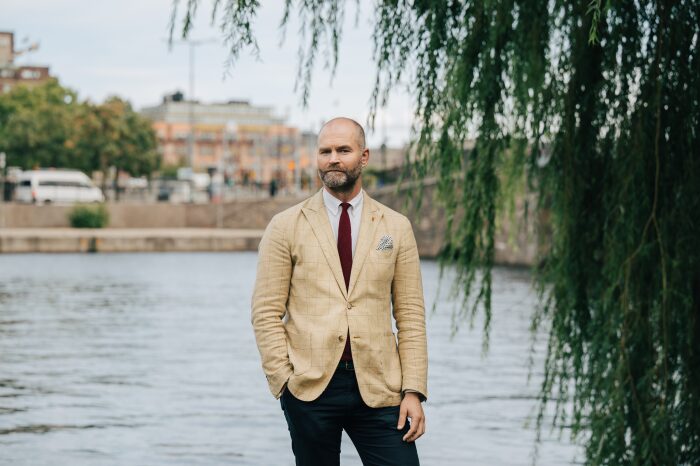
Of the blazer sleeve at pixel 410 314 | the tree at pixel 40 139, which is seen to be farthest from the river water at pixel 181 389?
the tree at pixel 40 139

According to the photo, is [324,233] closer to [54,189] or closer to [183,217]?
[183,217]

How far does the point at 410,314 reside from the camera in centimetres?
460

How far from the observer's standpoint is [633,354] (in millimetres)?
6883

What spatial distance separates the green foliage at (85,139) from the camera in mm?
76688

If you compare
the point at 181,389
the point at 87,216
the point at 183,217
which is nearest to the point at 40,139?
the point at 183,217

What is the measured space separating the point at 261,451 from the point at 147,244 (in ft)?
144

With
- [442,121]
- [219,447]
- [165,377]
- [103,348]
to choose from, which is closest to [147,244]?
[103,348]

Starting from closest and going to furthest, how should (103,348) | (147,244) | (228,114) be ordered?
(103,348) < (147,244) < (228,114)

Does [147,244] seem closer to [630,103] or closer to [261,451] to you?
[261,451]

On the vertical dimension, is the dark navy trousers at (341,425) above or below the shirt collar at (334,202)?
below

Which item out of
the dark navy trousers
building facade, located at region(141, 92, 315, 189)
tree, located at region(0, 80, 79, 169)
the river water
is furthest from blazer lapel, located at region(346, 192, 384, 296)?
building facade, located at region(141, 92, 315, 189)

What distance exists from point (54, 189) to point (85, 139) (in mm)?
10650

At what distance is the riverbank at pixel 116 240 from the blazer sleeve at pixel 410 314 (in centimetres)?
4915

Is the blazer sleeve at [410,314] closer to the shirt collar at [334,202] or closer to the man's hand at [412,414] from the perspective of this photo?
the man's hand at [412,414]
